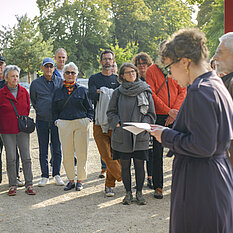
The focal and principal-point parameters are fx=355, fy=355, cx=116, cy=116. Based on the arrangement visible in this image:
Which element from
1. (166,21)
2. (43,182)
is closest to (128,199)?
(43,182)

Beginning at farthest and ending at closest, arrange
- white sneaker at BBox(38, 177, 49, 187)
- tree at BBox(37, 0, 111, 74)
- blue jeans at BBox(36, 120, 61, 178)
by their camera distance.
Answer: tree at BBox(37, 0, 111, 74) < blue jeans at BBox(36, 120, 61, 178) < white sneaker at BBox(38, 177, 49, 187)

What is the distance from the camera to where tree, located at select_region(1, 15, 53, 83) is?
3609 cm

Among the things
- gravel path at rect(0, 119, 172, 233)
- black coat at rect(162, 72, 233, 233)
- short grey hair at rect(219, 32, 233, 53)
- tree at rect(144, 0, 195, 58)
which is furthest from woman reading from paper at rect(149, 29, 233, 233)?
tree at rect(144, 0, 195, 58)

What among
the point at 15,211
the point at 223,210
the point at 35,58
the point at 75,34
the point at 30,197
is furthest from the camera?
the point at 75,34

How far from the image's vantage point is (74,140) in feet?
20.4

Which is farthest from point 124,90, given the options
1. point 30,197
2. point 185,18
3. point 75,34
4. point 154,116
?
point 185,18

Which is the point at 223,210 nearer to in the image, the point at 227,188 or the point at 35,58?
the point at 227,188

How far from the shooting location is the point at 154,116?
5438 mm

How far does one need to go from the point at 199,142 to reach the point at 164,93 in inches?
144

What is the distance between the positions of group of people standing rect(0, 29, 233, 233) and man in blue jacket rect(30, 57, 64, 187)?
Result: 2 centimetres

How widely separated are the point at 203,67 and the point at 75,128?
4.12 m

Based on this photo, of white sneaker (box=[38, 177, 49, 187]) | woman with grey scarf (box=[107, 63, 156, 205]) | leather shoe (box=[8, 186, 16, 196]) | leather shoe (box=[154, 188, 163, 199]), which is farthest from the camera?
white sneaker (box=[38, 177, 49, 187])

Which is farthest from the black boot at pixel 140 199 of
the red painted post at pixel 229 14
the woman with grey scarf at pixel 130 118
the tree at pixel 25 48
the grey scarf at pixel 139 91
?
the tree at pixel 25 48

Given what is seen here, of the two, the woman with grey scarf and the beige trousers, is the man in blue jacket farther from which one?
the woman with grey scarf
